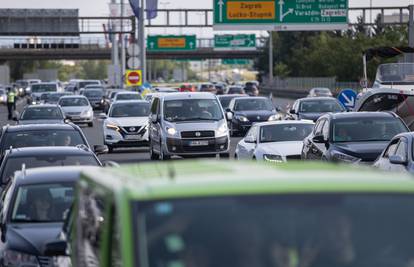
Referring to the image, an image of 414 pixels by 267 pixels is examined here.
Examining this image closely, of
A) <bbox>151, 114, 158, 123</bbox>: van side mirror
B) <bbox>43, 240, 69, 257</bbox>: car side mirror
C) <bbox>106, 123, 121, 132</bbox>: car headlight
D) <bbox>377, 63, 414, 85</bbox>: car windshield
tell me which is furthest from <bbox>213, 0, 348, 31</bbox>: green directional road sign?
<bbox>43, 240, 69, 257</bbox>: car side mirror

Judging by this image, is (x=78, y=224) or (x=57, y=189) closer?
(x=78, y=224)

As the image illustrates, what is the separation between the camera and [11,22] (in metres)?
83.9

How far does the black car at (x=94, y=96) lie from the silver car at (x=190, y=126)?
42.1 metres

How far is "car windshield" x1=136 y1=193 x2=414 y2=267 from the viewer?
16.9ft

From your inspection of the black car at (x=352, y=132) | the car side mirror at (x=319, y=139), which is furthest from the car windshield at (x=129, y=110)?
the car side mirror at (x=319, y=139)

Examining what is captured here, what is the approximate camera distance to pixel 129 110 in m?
36.3

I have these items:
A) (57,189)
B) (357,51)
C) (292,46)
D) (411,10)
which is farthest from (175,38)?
(57,189)

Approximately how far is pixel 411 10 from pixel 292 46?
80.3 metres

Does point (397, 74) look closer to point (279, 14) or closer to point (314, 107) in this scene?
point (314, 107)

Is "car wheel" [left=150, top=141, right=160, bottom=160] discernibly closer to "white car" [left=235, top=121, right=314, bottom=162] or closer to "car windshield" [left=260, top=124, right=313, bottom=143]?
"white car" [left=235, top=121, right=314, bottom=162]

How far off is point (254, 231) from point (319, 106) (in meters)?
33.4

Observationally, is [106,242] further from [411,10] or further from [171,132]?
[411,10]

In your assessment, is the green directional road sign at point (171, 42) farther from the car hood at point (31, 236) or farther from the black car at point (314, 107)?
the car hood at point (31, 236)

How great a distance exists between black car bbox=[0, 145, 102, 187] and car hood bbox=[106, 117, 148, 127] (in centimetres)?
1992
